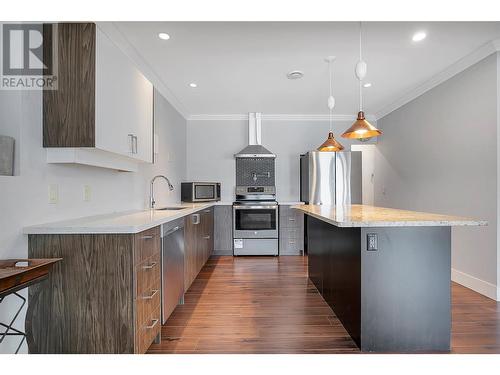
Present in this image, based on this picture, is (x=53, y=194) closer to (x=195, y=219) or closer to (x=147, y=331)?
(x=147, y=331)

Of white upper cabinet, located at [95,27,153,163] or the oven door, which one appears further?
the oven door

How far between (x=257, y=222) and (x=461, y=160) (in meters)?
2.83

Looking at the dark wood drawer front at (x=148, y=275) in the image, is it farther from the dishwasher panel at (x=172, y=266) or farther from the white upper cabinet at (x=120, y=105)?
the white upper cabinet at (x=120, y=105)

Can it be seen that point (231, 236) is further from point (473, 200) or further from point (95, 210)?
point (473, 200)

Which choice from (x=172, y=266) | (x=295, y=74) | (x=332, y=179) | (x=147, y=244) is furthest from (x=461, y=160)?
(x=147, y=244)

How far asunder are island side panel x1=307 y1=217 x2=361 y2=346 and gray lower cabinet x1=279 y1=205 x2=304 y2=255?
1.64 m

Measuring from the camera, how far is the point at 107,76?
1848mm

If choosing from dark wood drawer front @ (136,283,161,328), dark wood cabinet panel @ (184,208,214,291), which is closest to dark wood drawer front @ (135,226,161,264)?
dark wood drawer front @ (136,283,161,328)

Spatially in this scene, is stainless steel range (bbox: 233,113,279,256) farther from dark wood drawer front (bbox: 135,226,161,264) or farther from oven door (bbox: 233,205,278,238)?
dark wood drawer front (bbox: 135,226,161,264)

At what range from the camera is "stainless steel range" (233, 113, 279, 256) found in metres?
4.68

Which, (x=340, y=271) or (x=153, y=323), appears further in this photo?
(x=340, y=271)

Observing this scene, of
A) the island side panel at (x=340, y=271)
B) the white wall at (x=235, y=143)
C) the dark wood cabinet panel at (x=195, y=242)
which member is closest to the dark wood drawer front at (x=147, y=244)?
the dark wood cabinet panel at (x=195, y=242)

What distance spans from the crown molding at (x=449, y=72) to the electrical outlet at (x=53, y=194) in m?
3.80

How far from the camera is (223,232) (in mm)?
4797
